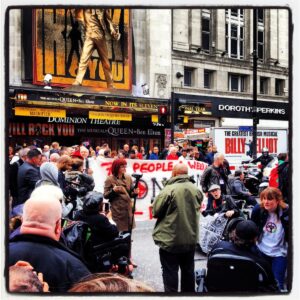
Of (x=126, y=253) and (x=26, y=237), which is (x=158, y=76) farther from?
(x=26, y=237)

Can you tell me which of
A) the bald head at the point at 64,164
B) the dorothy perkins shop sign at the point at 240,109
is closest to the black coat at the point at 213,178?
the dorothy perkins shop sign at the point at 240,109

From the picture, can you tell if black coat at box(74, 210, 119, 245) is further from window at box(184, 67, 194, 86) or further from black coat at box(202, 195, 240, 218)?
window at box(184, 67, 194, 86)

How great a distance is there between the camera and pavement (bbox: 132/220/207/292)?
5.86m

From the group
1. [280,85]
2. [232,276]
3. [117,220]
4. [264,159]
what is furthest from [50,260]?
[264,159]

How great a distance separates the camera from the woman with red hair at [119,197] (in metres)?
6.30

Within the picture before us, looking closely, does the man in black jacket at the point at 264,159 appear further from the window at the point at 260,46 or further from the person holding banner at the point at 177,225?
the person holding banner at the point at 177,225

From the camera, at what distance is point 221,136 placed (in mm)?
15641

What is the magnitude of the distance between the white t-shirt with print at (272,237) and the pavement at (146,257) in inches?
44.0

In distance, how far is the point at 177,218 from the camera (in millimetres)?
4734

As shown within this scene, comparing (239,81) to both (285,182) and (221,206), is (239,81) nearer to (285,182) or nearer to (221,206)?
(221,206)

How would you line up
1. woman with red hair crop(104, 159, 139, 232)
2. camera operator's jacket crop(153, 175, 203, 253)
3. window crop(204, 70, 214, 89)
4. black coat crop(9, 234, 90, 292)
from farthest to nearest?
window crop(204, 70, 214, 89) < woman with red hair crop(104, 159, 139, 232) < camera operator's jacket crop(153, 175, 203, 253) < black coat crop(9, 234, 90, 292)

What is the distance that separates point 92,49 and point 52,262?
13.0ft

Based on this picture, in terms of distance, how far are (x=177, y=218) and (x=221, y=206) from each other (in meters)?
2.20

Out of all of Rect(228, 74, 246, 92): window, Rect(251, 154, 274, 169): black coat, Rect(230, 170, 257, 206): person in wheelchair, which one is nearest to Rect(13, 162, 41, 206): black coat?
Rect(230, 170, 257, 206): person in wheelchair
